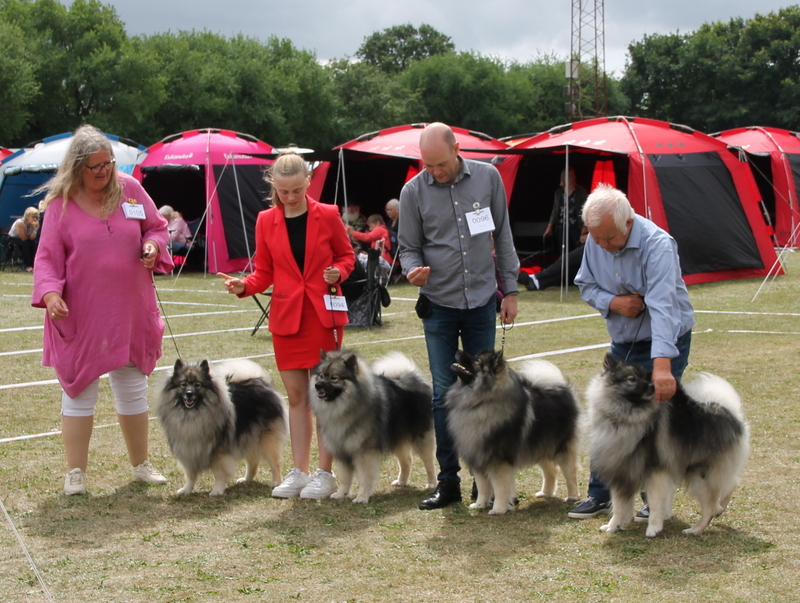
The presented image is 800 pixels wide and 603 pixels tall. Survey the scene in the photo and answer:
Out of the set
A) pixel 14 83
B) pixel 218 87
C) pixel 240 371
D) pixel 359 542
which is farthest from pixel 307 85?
pixel 359 542

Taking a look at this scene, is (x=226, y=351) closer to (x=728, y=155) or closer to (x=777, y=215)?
(x=728, y=155)

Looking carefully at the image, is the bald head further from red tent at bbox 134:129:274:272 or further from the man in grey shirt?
red tent at bbox 134:129:274:272

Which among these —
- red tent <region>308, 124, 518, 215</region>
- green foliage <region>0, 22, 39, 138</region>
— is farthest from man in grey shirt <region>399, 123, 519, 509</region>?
green foliage <region>0, 22, 39, 138</region>

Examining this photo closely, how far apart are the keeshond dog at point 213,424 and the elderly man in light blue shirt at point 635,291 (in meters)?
1.59

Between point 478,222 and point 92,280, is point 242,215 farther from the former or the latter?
point 478,222

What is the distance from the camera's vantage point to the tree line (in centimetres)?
3459

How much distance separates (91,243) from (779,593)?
3.12 m

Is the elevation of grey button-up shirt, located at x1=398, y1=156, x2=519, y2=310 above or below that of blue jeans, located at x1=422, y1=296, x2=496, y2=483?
above

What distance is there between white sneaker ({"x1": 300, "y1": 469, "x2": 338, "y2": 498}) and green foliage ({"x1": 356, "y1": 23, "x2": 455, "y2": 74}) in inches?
2762

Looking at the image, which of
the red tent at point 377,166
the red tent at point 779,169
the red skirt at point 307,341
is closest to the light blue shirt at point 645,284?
the red skirt at point 307,341

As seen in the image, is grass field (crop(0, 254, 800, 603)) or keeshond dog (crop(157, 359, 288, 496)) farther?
keeshond dog (crop(157, 359, 288, 496))

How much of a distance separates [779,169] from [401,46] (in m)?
57.9

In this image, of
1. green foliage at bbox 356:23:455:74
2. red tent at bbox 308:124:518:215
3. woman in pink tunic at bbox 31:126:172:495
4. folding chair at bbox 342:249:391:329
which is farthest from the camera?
green foliage at bbox 356:23:455:74

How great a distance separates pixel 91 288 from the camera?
4.10 metres
